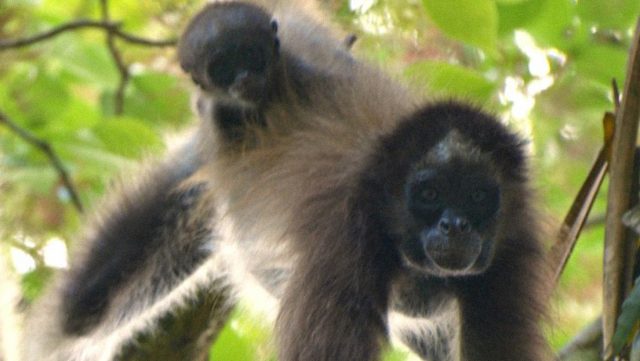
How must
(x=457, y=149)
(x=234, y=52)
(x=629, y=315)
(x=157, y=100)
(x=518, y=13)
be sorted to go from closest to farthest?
(x=629, y=315)
(x=518, y=13)
(x=457, y=149)
(x=234, y=52)
(x=157, y=100)

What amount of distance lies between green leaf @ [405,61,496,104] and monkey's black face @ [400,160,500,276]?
273 mm

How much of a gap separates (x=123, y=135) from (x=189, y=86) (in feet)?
2.09

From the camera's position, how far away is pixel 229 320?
193 inches

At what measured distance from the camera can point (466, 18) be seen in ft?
10.5

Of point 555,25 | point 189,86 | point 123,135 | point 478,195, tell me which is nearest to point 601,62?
point 555,25

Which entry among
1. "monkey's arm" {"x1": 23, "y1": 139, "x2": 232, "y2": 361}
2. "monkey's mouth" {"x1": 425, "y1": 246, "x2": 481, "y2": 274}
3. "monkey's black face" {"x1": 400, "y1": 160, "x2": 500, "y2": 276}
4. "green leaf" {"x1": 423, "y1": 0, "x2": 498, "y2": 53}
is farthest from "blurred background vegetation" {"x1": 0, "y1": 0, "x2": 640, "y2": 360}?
"monkey's mouth" {"x1": 425, "y1": 246, "x2": 481, "y2": 274}

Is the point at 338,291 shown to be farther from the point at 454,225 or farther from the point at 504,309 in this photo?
the point at 504,309

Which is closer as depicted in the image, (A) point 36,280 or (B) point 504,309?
(B) point 504,309

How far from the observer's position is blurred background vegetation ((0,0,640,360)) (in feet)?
12.7

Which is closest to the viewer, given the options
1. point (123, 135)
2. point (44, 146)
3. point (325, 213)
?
point (325, 213)

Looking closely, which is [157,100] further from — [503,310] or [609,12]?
[609,12]

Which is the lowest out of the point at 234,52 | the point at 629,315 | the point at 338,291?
the point at 629,315

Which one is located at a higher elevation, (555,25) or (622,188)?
(555,25)

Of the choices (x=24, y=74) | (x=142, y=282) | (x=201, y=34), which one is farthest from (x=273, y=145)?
(x=24, y=74)
